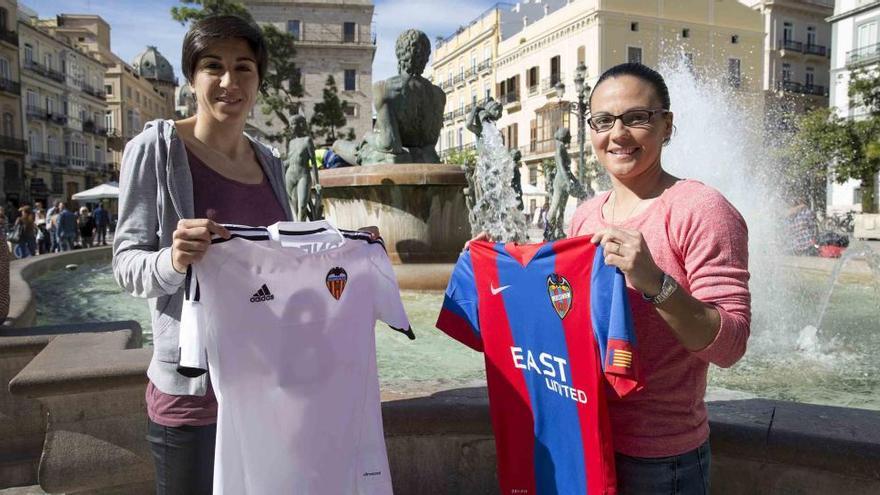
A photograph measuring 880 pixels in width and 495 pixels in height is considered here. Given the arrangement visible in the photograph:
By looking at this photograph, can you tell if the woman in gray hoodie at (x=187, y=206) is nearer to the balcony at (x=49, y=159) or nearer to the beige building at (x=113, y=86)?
the balcony at (x=49, y=159)

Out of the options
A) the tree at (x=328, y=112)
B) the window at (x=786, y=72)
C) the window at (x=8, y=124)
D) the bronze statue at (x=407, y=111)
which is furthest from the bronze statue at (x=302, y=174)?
the window at (x=786, y=72)

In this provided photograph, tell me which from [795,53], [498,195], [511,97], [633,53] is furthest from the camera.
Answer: [511,97]

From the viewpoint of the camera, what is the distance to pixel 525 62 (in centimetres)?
4244

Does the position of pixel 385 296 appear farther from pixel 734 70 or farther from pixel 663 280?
pixel 734 70

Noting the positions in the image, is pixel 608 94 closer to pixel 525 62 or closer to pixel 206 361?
pixel 206 361

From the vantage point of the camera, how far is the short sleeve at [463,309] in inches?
72.5

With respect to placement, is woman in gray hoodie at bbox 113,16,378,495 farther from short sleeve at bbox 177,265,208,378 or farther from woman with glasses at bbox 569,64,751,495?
woman with glasses at bbox 569,64,751,495

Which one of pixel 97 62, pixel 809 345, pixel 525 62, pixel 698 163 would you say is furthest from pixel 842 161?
pixel 97 62

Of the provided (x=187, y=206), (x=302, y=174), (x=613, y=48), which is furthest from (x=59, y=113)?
(x=187, y=206)

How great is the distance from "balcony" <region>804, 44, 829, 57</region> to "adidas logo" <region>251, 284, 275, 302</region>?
162ft

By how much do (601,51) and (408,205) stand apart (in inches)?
1259

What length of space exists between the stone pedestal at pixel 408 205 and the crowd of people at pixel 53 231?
1029 cm

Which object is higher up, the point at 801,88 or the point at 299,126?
the point at 801,88

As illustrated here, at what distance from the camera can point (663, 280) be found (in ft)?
4.26
